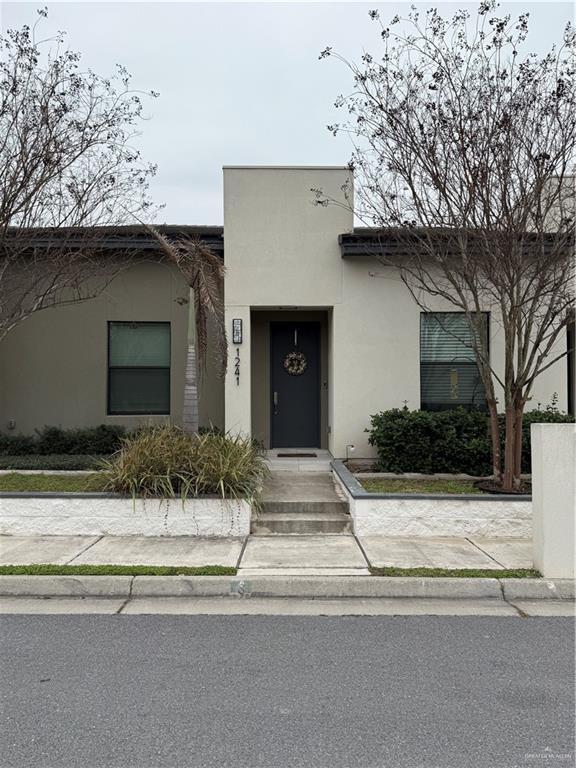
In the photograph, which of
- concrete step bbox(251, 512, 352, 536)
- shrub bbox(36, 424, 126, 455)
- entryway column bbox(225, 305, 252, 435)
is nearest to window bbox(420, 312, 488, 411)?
entryway column bbox(225, 305, 252, 435)

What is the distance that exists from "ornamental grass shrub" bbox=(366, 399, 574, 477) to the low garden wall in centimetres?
152

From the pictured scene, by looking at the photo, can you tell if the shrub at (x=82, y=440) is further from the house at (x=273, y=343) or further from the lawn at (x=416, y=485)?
the lawn at (x=416, y=485)

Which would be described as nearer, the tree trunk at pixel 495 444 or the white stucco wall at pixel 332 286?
the tree trunk at pixel 495 444

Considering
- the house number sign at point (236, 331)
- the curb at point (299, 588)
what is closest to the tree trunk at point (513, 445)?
the curb at point (299, 588)

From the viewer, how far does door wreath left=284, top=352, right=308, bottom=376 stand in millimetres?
11414

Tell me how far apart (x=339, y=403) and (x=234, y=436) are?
188 centimetres

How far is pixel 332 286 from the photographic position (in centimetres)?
1010

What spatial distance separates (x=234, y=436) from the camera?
9.93 meters

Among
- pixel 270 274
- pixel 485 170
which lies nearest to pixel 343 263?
pixel 270 274

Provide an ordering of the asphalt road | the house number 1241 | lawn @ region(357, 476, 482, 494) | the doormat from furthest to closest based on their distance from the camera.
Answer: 1. the doormat
2. the house number 1241
3. lawn @ region(357, 476, 482, 494)
4. the asphalt road

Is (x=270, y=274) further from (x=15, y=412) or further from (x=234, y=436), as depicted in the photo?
(x=15, y=412)

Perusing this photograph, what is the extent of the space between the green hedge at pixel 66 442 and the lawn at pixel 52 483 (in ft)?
5.00

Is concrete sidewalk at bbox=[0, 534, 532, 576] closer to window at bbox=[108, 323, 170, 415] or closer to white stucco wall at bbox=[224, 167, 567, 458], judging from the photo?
white stucco wall at bbox=[224, 167, 567, 458]

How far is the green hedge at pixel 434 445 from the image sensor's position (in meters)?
8.79
